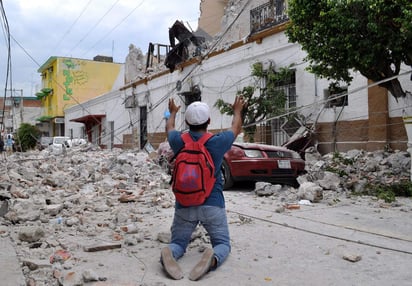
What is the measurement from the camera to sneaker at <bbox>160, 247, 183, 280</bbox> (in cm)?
331

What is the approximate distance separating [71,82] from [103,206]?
39.4 meters

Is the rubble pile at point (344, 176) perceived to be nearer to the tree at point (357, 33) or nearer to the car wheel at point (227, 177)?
the car wheel at point (227, 177)

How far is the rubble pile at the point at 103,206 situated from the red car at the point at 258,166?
10.1 inches

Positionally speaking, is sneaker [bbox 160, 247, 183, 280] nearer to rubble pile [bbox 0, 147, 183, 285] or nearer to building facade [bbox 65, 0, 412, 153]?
rubble pile [bbox 0, 147, 183, 285]

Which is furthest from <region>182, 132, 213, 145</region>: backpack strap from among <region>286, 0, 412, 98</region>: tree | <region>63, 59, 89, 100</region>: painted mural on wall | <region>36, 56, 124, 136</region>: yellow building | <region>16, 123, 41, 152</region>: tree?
<region>63, 59, 89, 100</region>: painted mural on wall

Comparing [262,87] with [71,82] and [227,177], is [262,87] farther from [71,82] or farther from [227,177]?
[71,82]

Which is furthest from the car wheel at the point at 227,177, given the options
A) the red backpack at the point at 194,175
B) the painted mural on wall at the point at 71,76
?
the painted mural on wall at the point at 71,76

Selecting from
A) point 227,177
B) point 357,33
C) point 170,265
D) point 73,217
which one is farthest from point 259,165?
point 170,265

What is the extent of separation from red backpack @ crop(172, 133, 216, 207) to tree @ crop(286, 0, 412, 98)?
4437mm

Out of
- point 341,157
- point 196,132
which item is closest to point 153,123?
point 341,157

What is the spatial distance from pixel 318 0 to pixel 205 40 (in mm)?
13741

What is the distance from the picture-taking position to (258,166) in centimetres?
789

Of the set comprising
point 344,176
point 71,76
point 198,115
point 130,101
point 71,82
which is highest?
point 71,76

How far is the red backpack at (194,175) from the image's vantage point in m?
3.46
